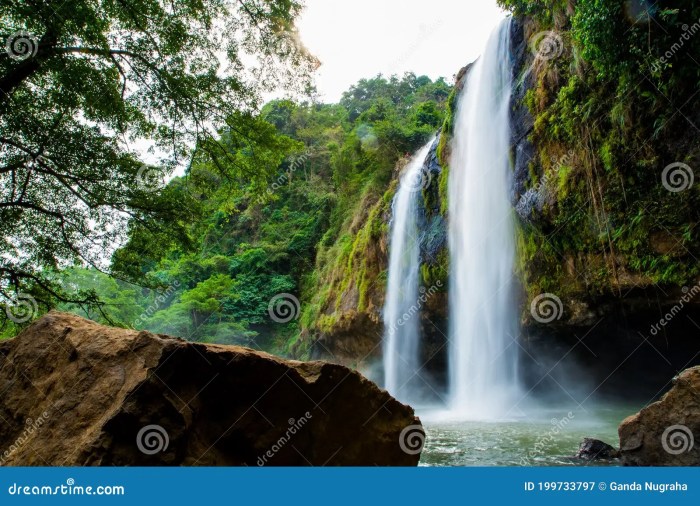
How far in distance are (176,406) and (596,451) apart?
16.7 ft

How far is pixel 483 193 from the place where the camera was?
12406mm

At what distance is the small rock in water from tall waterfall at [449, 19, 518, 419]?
4.83 metres

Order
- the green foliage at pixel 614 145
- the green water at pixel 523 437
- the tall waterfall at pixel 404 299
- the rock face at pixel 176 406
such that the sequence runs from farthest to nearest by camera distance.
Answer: the tall waterfall at pixel 404 299 < the green foliage at pixel 614 145 < the green water at pixel 523 437 < the rock face at pixel 176 406

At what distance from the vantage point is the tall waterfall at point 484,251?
11.7 m

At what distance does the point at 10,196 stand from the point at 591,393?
13.2m

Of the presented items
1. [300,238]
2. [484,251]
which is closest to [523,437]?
[484,251]

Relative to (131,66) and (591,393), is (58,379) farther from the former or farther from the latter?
(591,393)

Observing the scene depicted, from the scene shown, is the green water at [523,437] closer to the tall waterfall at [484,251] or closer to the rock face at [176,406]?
the tall waterfall at [484,251]

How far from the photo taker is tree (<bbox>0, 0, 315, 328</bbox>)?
627 centimetres

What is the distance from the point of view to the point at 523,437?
732cm

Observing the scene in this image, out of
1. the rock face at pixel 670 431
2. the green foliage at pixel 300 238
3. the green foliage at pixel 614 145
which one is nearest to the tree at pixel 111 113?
the green foliage at pixel 300 238

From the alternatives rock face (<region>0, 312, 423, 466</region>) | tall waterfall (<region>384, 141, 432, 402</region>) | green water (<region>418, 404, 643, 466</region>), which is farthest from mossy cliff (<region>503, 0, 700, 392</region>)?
rock face (<region>0, 312, 423, 466</region>)

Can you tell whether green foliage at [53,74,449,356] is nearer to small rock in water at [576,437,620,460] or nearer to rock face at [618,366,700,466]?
small rock in water at [576,437,620,460]

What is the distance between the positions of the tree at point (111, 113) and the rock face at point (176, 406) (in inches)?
136
